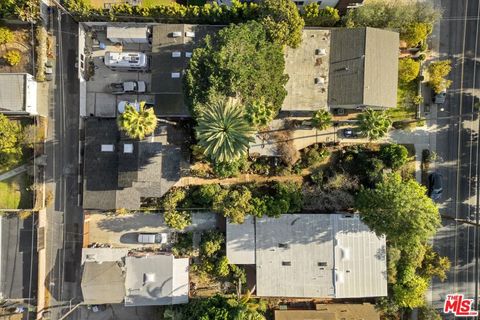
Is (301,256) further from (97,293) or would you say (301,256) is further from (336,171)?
(97,293)

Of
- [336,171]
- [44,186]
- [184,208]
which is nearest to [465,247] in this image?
[336,171]

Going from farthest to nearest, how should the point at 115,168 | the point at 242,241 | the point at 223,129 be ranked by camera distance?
the point at 242,241
the point at 115,168
the point at 223,129

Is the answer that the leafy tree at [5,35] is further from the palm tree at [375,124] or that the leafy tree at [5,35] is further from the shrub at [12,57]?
the palm tree at [375,124]

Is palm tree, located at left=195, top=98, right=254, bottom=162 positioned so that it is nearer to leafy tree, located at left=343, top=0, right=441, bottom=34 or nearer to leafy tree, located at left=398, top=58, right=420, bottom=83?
leafy tree, located at left=343, top=0, right=441, bottom=34

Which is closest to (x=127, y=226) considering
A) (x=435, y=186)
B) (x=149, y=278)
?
(x=149, y=278)

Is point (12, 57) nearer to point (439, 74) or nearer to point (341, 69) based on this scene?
point (341, 69)

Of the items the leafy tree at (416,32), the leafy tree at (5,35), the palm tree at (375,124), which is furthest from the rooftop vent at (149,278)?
the leafy tree at (416,32)
